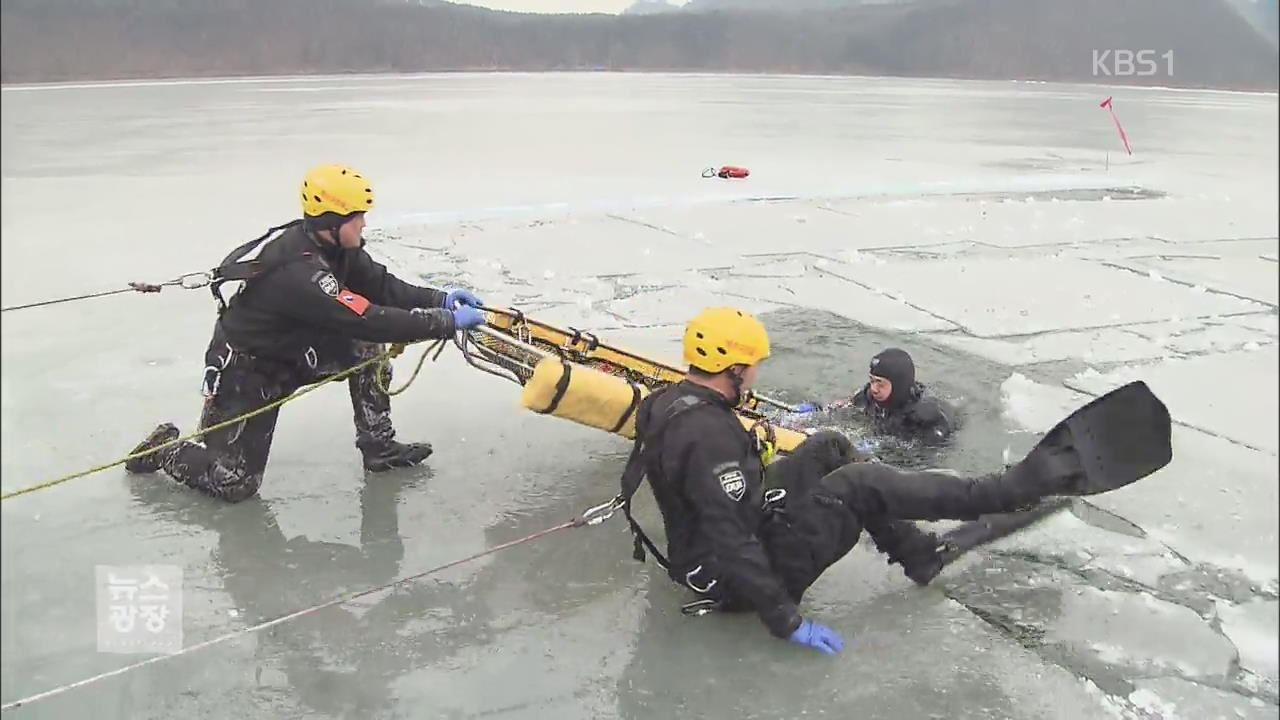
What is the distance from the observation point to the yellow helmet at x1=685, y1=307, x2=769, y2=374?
2877mm

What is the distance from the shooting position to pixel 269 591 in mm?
3311

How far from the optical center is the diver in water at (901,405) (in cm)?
442

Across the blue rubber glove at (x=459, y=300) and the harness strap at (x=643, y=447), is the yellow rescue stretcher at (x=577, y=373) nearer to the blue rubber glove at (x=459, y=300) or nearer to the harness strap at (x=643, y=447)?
the blue rubber glove at (x=459, y=300)

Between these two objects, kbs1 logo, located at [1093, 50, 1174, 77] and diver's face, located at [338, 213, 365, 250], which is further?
kbs1 logo, located at [1093, 50, 1174, 77]

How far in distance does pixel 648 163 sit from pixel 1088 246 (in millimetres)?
7149

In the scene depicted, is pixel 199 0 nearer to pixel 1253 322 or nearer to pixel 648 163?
pixel 648 163

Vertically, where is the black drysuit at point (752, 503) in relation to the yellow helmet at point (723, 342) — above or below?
below

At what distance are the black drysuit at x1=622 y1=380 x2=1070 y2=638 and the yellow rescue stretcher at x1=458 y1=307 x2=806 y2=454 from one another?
477mm

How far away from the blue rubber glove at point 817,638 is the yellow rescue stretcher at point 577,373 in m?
0.69

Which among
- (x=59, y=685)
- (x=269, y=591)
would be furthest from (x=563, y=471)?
(x=59, y=685)

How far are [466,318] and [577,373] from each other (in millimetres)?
554

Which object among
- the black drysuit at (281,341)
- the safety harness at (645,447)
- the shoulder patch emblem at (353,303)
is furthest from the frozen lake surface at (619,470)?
the shoulder patch emblem at (353,303)

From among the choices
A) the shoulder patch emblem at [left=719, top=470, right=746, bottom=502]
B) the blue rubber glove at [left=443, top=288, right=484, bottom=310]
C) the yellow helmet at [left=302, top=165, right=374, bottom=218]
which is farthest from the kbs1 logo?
the yellow helmet at [left=302, top=165, right=374, bottom=218]

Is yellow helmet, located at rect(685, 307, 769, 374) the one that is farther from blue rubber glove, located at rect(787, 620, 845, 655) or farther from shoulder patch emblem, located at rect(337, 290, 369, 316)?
shoulder patch emblem, located at rect(337, 290, 369, 316)
